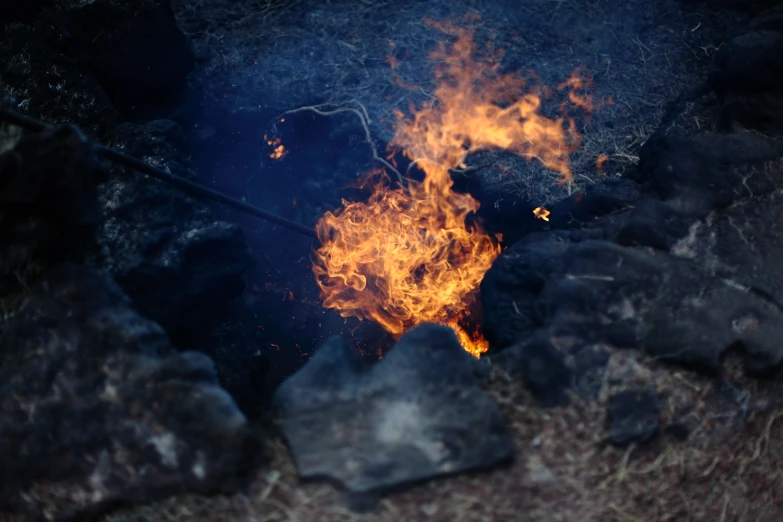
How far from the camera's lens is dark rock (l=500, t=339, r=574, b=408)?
2805 millimetres

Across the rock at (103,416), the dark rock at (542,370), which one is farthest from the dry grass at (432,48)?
the rock at (103,416)

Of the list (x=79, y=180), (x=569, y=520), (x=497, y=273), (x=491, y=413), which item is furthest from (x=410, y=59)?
(x=569, y=520)

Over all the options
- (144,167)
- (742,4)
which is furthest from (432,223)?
(742,4)

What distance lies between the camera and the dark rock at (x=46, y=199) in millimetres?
2777

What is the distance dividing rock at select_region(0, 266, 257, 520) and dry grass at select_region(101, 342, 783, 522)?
137mm

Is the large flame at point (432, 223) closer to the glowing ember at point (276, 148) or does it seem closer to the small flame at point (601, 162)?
the small flame at point (601, 162)

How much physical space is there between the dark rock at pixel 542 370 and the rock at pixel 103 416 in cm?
123

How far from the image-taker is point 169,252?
3.71 metres

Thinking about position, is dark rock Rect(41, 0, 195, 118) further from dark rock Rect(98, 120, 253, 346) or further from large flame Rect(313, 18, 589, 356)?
large flame Rect(313, 18, 589, 356)

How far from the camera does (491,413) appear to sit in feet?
8.81

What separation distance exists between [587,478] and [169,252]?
259cm

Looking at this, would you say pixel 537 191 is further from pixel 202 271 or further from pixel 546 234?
pixel 202 271

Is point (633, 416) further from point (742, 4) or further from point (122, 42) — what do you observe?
point (122, 42)

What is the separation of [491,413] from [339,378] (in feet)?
2.23
